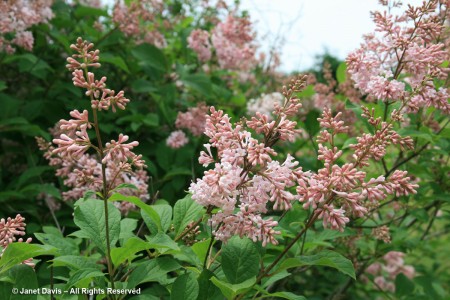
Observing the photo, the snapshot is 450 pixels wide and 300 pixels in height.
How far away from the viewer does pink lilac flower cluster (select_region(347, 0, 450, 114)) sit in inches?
76.7

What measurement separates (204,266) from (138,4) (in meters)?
2.48

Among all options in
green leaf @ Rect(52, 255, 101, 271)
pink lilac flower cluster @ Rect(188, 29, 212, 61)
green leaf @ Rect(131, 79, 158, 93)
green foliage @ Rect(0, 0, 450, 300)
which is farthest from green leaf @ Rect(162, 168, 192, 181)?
green leaf @ Rect(52, 255, 101, 271)

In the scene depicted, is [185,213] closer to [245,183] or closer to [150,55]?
[245,183]

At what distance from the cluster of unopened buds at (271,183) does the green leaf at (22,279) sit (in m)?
0.56

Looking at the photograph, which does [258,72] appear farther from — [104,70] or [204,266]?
[204,266]

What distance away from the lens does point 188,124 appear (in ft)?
10.1

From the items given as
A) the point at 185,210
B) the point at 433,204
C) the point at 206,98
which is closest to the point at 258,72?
the point at 206,98

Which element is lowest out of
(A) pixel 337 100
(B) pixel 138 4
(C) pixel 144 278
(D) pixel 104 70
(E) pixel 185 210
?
(C) pixel 144 278

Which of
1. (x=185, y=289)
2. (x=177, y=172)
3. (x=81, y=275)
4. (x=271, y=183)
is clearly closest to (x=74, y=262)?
(x=81, y=275)

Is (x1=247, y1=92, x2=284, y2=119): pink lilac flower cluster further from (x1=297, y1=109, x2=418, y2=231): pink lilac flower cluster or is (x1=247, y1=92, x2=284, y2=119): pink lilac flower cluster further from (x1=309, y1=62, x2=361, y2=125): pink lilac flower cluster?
(x1=297, y1=109, x2=418, y2=231): pink lilac flower cluster

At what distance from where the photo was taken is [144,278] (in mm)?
1547

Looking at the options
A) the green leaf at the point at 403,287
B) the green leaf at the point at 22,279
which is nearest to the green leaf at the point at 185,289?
the green leaf at the point at 22,279

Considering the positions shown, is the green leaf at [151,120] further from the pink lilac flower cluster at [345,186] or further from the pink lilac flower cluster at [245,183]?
the pink lilac flower cluster at [345,186]

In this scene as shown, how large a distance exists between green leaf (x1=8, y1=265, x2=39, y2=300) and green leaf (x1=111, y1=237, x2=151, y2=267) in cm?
25
